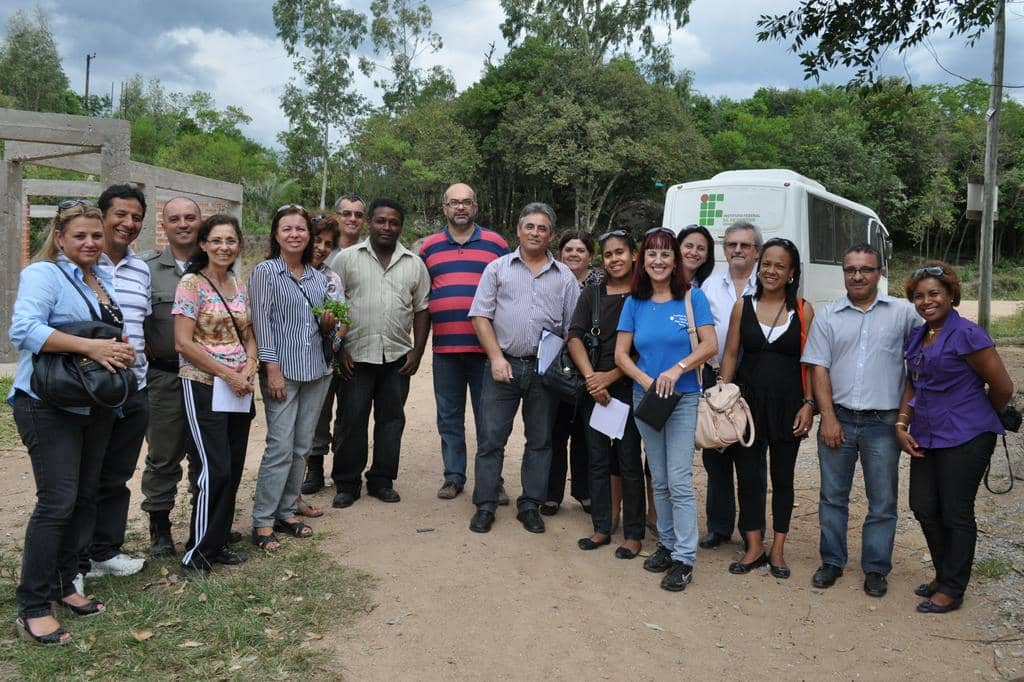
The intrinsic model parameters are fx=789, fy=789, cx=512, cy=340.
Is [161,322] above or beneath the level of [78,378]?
above

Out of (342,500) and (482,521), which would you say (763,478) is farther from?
(342,500)

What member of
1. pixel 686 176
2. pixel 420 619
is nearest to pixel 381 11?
pixel 686 176

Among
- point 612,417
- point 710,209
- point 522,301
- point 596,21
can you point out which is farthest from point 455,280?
point 596,21

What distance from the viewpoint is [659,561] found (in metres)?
4.23

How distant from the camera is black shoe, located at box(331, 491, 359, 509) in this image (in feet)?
16.8

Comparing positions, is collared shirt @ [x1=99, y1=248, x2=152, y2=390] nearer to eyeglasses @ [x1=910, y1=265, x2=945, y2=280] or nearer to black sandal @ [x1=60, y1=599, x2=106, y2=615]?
black sandal @ [x1=60, y1=599, x2=106, y2=615]

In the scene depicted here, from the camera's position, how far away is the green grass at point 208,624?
3.14 m

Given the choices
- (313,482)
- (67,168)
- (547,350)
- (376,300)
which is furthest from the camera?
(67,168)

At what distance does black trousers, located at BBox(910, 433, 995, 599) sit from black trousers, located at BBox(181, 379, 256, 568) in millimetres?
3320

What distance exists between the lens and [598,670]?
3.26m

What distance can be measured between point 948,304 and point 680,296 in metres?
1.23

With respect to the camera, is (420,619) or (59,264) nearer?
(59,264)

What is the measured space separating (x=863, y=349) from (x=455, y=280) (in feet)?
8.14

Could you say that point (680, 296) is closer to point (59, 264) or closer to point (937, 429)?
point (937, 429)
